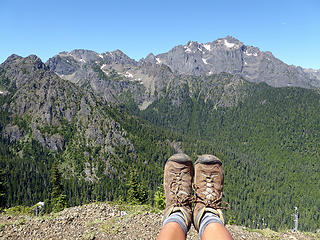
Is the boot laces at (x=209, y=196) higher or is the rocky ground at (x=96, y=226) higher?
the boot laces at (x=209, y=196)

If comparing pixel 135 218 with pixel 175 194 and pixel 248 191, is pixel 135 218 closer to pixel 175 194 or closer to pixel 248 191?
pixel 175 194

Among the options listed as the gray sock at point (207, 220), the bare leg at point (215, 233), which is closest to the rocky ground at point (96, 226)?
the gray sock at point (207, 220)

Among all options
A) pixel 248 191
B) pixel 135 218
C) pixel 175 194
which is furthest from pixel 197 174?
pixel 248 191

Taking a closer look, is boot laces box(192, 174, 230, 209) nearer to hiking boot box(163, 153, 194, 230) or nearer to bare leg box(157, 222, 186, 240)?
hiking boot box(163, 153, 194, 230)

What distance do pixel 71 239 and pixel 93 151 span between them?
637ft

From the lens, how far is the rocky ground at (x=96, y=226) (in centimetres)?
858

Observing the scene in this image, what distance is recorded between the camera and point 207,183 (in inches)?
328

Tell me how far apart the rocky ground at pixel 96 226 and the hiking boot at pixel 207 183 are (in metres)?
2.68

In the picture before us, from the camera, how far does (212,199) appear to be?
7492 mm

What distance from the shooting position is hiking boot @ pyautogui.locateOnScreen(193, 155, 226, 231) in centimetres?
733

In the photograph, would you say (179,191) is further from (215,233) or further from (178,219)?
(215,233)

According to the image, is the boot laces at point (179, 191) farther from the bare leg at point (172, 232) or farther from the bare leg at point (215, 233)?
the bare leg at point (215, 233)

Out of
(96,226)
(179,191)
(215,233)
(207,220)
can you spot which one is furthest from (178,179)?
(96,226)

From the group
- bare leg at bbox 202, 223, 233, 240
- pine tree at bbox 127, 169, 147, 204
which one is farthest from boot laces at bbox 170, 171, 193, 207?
pine tree at bbox 127, 169, 147, 204
